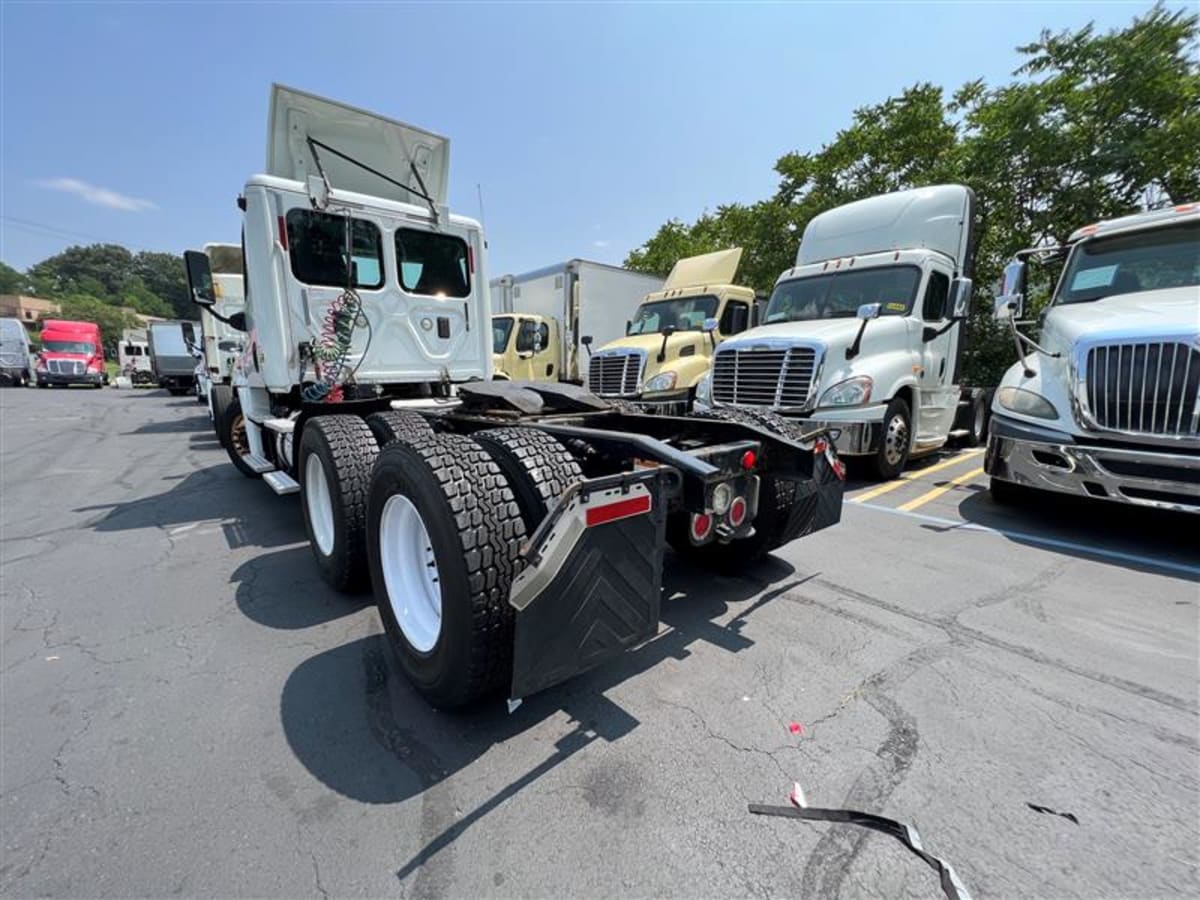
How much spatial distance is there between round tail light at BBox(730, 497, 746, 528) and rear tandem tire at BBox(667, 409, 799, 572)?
309 millimetres

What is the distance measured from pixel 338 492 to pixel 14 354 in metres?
43.9

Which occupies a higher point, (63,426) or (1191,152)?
(1191,152)

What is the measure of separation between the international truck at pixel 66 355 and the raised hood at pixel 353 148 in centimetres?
3837

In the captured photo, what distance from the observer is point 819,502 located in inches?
127

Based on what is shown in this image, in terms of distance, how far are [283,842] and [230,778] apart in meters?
0.48

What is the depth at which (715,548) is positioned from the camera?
3.84 metres

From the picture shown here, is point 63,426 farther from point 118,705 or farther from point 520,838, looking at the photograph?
point 520,838

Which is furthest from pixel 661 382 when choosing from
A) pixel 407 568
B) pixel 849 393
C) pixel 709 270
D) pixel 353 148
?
pixel 407 568

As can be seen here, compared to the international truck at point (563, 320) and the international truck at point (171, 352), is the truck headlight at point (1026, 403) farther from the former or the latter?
the international truck at point (171, 352)

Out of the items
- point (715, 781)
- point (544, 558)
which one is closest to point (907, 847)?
point (715, 781)

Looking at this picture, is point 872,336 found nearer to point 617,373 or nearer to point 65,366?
point 617,373

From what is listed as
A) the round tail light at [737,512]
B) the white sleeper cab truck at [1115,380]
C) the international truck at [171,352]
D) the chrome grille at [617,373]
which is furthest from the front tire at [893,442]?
the international truck at [171,352]

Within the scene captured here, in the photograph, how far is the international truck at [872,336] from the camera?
19.4 feet

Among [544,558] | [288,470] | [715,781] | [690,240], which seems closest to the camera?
[544,558]
